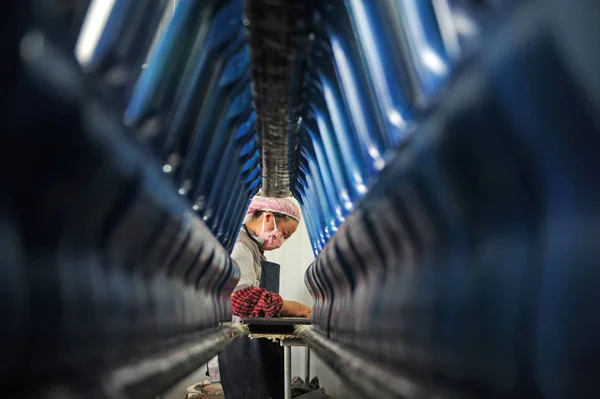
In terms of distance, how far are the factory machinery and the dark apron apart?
1.65 meters

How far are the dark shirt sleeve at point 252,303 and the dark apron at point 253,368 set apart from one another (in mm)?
142

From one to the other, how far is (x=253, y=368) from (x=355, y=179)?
189cm

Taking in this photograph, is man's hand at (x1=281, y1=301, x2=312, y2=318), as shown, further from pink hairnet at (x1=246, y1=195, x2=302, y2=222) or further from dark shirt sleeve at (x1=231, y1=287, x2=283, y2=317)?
pink hairnet at (x1=246, y1=195, x2=302, y2=222)

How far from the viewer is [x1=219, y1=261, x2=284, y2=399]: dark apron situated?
2889 millimetres

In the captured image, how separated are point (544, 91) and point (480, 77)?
0.09m

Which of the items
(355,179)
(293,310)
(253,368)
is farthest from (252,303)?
(355,179)

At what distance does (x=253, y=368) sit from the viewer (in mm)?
2922

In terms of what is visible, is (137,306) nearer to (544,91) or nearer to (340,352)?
(340,352)

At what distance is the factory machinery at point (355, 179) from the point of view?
17.1 inches

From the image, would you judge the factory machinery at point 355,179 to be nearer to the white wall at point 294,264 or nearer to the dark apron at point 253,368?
the dark apron at point 253,368

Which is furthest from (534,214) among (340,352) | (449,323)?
(340,352)

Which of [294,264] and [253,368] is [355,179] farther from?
[294,264]

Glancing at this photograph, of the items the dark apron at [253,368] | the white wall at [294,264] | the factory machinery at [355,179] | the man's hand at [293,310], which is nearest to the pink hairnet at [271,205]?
the man's hand at [293,310]

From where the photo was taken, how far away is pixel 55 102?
54 cm
